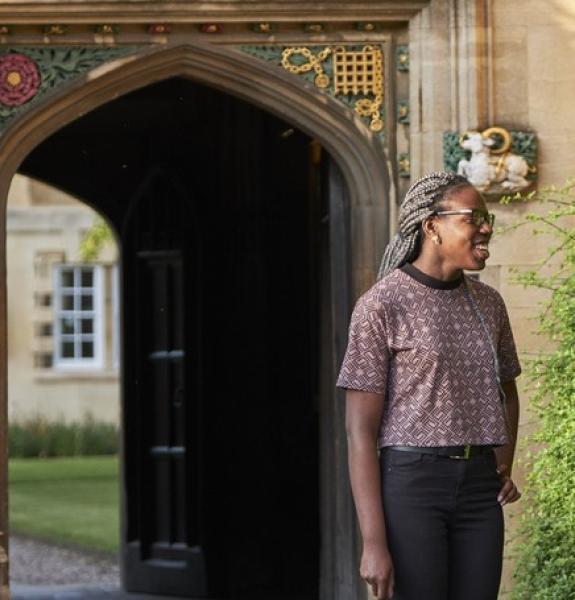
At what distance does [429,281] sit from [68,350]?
2230 cm

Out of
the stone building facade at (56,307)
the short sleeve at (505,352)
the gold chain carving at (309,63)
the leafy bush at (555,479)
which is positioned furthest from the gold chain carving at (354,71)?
the stone building facade at (56,307)

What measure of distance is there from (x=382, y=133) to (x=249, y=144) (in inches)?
126

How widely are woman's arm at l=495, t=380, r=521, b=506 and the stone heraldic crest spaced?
8.32 ft

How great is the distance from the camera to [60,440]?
24.3 m

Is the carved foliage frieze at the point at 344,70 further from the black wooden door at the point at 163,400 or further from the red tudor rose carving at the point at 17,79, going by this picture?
the black wooden door at the point at 163,400

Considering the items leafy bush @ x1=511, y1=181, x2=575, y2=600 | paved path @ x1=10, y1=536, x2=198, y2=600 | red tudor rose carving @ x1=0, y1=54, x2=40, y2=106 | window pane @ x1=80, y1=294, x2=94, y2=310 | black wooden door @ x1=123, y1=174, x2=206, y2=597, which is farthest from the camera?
window pane @ x1=80, y1=294, x2=94, y2=310

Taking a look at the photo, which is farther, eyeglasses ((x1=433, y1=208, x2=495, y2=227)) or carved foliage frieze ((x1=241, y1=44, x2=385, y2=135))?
carved foliage frieze ((x1=241, y1=44, x2=385, y2=135))

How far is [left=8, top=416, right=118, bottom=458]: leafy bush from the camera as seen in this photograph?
78.6 feet

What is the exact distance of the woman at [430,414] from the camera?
4609 mm

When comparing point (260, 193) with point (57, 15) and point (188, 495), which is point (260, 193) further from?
point (57, 15)

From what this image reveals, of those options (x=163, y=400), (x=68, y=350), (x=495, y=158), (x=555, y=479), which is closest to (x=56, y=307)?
(x=68, y=350)

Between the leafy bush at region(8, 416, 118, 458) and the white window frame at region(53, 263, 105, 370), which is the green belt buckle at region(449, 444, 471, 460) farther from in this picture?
the white window frame at region(53, 263, 105, 370)

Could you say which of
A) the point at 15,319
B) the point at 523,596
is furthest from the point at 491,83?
the point at 15,319

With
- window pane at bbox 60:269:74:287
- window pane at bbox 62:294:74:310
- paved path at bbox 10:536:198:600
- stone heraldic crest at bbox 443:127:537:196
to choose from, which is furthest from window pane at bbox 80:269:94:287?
stone heraldic crest at bbox 443:127:537:196
